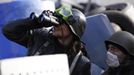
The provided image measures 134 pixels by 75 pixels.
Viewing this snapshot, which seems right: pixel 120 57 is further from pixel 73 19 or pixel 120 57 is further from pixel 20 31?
pixel 20 31

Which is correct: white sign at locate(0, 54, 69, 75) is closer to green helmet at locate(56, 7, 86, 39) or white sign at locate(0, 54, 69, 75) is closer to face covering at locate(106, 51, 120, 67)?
green helmet at locate(56, 7, 86, 39)

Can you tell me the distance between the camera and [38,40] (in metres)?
2.96

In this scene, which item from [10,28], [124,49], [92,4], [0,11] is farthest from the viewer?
[92,4]

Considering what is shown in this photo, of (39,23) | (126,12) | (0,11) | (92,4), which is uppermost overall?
(39,23)

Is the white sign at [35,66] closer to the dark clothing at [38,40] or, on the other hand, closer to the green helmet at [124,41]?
the dark clothing at [38,40]

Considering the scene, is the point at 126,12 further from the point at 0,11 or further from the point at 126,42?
the point at 126,42

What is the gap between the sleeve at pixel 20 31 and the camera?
121 inches

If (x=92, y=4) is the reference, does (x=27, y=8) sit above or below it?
above

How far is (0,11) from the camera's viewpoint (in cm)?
383

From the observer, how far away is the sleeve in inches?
121

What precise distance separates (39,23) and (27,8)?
3.36 feet

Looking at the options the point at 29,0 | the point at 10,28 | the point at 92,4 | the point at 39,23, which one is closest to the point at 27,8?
the point at 29,0

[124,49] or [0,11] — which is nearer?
[124,49]

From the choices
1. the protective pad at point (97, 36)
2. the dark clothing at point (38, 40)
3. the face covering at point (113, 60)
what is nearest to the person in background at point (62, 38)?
the dark clothing at point (38, 40)
